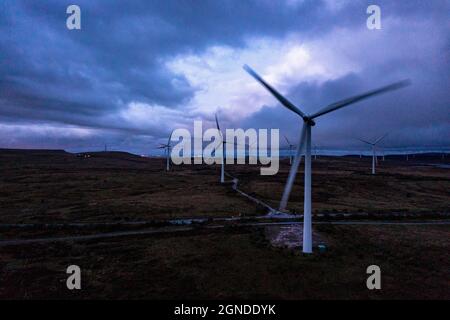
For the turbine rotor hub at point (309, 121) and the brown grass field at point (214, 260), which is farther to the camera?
the turbine rotor hub at point (309, 121)

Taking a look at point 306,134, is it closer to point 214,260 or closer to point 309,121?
point 309,121

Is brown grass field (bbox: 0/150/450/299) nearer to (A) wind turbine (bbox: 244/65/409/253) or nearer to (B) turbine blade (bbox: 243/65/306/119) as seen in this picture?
(A) wind turbine (bbox: 244/65/409/253)

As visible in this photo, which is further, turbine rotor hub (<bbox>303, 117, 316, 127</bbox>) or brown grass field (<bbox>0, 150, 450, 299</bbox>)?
turbine rotor hub (<bbox>303, 117, 316, 127</bbox>)

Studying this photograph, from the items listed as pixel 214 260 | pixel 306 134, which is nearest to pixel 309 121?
pixel 306 134

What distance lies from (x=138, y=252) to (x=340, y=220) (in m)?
38.4

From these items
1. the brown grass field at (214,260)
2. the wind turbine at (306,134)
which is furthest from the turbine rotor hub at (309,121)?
the brown grass field at (214,260)

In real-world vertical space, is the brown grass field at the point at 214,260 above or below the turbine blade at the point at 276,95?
below

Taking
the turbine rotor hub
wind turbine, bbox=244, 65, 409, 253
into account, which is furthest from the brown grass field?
the turbine rotor hub

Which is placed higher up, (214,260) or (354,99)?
(354,99)

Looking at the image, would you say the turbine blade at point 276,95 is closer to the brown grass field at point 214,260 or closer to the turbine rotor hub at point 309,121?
the turbine rotor hub at point 309,121

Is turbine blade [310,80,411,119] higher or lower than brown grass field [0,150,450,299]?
higher
